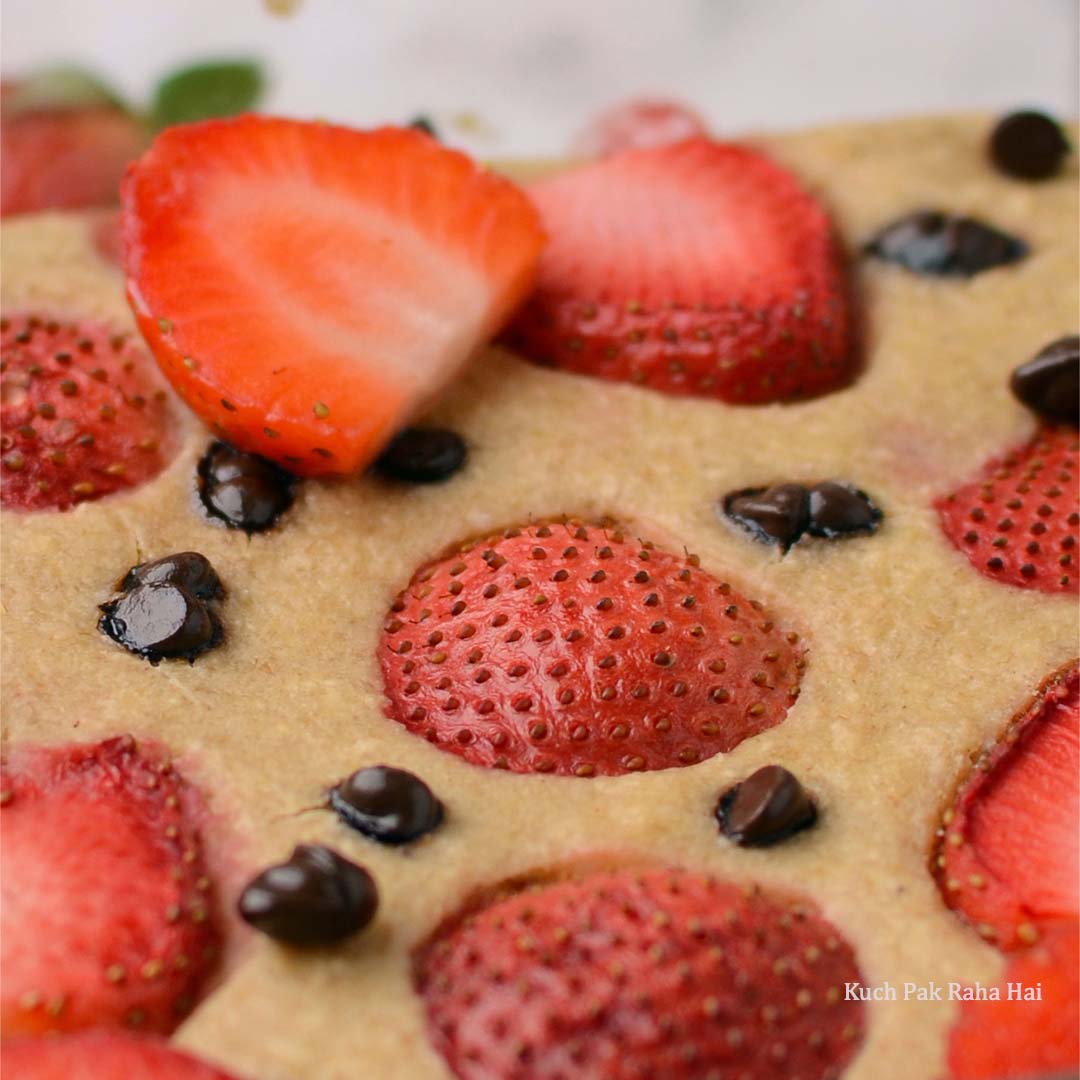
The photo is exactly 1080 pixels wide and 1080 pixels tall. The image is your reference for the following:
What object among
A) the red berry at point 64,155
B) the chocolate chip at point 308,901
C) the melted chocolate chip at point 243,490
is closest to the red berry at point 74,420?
the melted chocolate chip at point 243,490

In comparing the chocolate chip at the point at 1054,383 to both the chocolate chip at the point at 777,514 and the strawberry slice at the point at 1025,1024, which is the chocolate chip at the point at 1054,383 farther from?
the strawberry slice at the point at 1025,1024

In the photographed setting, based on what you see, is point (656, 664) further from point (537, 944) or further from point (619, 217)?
point (619, 217)

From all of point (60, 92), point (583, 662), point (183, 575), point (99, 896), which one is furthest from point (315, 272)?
point (60, 92)

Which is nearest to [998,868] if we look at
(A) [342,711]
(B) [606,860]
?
(B) [606,860]

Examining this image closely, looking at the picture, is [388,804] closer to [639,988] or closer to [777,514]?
[639,988]

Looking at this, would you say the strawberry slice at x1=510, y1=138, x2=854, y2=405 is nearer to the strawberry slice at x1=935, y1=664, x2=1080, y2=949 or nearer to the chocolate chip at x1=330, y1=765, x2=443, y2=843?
the strawberry slice at x1=935, y1=664, x2=1080, y2=949

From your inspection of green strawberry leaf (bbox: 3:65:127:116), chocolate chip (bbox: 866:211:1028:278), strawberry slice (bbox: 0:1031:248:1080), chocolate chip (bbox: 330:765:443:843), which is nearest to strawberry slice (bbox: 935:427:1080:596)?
chocolate chip (bbox: 866:211:1028:278)
